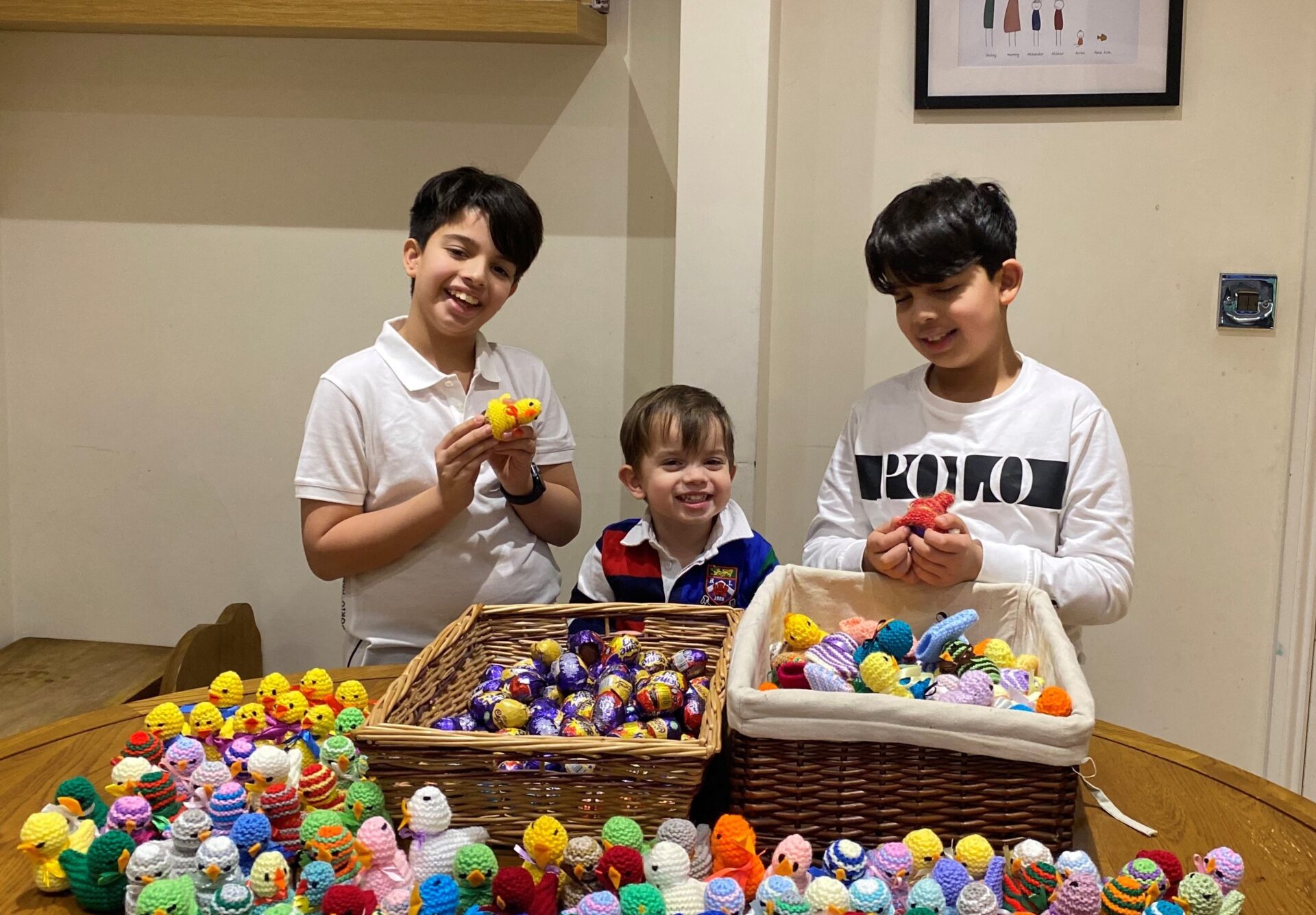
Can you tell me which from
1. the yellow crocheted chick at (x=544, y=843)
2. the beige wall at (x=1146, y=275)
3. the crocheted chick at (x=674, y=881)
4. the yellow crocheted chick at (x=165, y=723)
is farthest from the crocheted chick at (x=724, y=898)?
the beige wall at (x=1146, y=275)

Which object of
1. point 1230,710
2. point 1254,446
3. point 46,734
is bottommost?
point 1230,710

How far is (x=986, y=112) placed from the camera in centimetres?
213

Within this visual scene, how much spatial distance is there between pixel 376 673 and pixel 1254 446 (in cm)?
168

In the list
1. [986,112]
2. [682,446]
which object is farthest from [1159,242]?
[682,446]

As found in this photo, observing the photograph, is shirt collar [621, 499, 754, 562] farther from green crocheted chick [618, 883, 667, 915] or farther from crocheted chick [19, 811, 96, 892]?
crocheted chick [19, 811, 96, 892]

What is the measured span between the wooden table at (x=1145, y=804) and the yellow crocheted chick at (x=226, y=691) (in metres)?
0.13

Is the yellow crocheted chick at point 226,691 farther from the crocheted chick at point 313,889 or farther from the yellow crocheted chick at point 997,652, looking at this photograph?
the yellow crocheted chick at point 997,652

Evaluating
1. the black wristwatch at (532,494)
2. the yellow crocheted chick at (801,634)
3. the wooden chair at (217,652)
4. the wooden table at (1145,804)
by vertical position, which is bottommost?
the wooden chair at (217,652)

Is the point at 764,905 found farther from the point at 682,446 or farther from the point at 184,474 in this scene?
the point at 184,474

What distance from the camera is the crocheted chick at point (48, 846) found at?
0.99 meters

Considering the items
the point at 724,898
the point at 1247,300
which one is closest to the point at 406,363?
the point at 724,898

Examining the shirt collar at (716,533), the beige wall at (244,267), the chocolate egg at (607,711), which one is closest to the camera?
the chocolate egg at (607,711)

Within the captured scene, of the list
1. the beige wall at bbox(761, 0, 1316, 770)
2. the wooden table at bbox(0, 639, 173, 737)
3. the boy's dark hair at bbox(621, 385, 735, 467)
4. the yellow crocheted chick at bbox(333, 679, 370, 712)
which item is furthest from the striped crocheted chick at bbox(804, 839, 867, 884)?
the wooden table at bbox(0, 639, 173, 737)

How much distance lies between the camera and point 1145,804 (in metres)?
1.21
